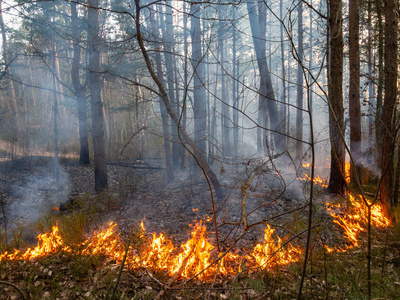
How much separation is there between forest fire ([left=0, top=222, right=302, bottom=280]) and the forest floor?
0.15 meters

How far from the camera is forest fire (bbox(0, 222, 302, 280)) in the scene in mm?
3643

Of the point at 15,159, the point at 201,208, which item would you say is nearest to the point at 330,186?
the point at 201,208

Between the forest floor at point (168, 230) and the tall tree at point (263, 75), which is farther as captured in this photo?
the tall tree at point (263, 75)

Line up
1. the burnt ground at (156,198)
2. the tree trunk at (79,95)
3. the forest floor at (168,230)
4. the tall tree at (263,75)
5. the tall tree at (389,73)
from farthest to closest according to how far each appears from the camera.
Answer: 1. the tree trunk at (79,95)
2. the tall tree at (263,75)
3. the burnt ground at (156,198)
4. the tall tree at (389,73)
5. the forest floor at (168,230)

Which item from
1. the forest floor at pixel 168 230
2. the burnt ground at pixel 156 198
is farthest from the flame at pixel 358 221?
the burnt ground at pixel 156 198

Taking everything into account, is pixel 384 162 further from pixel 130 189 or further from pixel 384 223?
pixel 130 189

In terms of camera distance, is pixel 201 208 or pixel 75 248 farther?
pixel 201 208

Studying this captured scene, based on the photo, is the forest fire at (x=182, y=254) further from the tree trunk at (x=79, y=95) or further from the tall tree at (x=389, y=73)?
the tree trunk at (x=79, y=95)

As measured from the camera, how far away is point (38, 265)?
3877 millimetres

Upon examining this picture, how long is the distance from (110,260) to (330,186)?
20.2ft

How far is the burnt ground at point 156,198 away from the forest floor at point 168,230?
0.03 m

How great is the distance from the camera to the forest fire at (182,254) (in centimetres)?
364

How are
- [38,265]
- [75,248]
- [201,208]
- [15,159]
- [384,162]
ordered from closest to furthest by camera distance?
1. [38,265]
2. [75,248]
3. [384,162]
4. [201,208]
5. [15,159]

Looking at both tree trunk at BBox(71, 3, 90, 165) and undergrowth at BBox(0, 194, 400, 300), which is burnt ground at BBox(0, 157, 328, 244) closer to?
undergrowth at BBox(0, 194, 400, 300)
